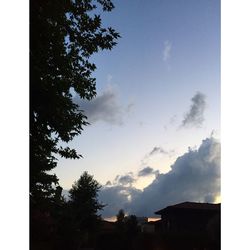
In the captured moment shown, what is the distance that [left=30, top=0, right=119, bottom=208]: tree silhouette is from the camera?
3.18 meters

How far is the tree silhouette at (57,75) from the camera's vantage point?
318 cm

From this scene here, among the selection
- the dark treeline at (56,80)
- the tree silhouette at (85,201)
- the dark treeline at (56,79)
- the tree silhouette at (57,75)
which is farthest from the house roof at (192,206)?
the tree silhouette at (57,75)

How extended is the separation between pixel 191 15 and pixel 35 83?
4.96 ft

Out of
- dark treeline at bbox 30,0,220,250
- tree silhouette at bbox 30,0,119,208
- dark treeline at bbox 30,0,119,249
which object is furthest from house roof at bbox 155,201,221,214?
tree silhouette at bbox 30,0,119,208

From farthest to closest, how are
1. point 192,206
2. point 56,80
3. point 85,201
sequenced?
point 85,201 → point 192,206 → point 56,80

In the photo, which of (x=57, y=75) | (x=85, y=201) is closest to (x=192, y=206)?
(x=85, y=201)

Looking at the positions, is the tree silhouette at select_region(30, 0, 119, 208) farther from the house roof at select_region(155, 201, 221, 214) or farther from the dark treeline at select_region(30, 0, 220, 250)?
the house roof at select_region(155, 201, 221, 214)

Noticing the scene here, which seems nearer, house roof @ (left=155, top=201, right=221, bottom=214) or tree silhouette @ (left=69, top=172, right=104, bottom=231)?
house roof @ (left=155, top=201, right=221, bottom=214)

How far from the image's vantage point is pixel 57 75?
3412mm

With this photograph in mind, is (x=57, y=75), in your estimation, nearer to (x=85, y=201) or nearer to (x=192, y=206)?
(x=192, y=206)
